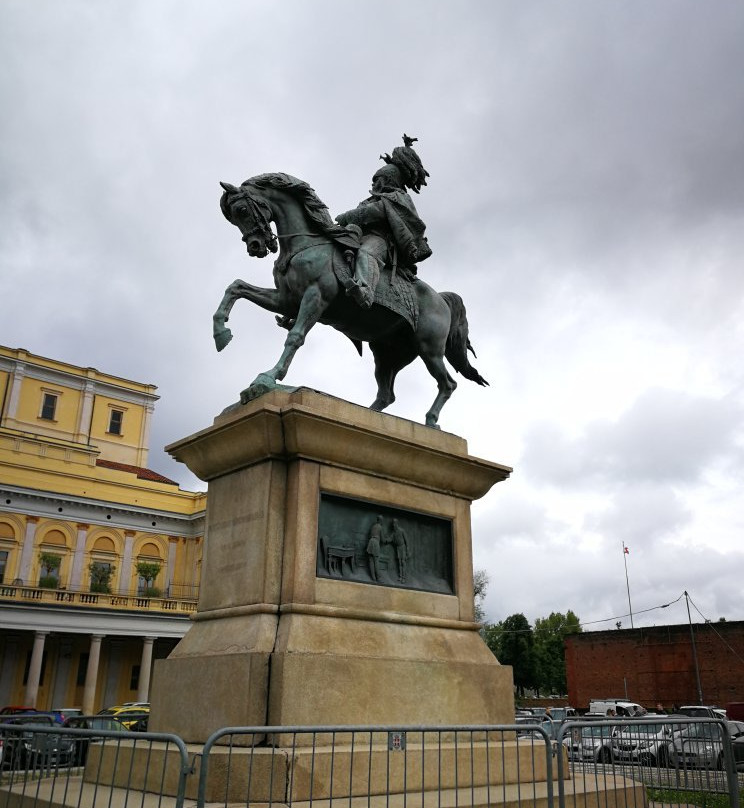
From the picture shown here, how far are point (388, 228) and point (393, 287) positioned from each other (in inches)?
31.5

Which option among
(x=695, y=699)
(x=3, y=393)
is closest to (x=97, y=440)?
(x=3, y=393)

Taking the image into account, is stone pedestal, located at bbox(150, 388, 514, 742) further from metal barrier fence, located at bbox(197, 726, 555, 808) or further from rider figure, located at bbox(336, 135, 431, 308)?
rider figure, located at bbox(336, 135, 431, 308)

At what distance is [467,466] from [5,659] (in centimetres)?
4369

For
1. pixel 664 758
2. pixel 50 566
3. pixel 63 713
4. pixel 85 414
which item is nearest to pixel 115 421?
pixel 85 414

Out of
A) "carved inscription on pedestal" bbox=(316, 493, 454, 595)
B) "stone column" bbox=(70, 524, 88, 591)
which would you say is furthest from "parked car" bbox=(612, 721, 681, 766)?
"stone column" bbox=(70, 524, 88, 591)

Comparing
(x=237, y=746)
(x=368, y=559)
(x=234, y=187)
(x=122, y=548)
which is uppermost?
(x=122, y=548)

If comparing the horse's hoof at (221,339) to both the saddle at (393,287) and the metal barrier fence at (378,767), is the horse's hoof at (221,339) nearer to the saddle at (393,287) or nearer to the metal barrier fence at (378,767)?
the saddle at (393,287)

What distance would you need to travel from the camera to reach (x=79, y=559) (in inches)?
1929

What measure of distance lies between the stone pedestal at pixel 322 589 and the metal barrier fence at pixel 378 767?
1.04 feet

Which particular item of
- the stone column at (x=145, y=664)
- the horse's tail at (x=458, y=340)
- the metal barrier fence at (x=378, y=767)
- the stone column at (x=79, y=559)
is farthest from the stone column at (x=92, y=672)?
the horse's tail at (x=458, y=340)

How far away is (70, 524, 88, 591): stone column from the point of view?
48.9 metres

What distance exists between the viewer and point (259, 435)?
7.29m

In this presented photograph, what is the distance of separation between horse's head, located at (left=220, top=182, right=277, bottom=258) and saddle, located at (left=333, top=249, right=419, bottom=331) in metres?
0.77

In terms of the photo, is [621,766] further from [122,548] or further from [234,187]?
[122,548]
